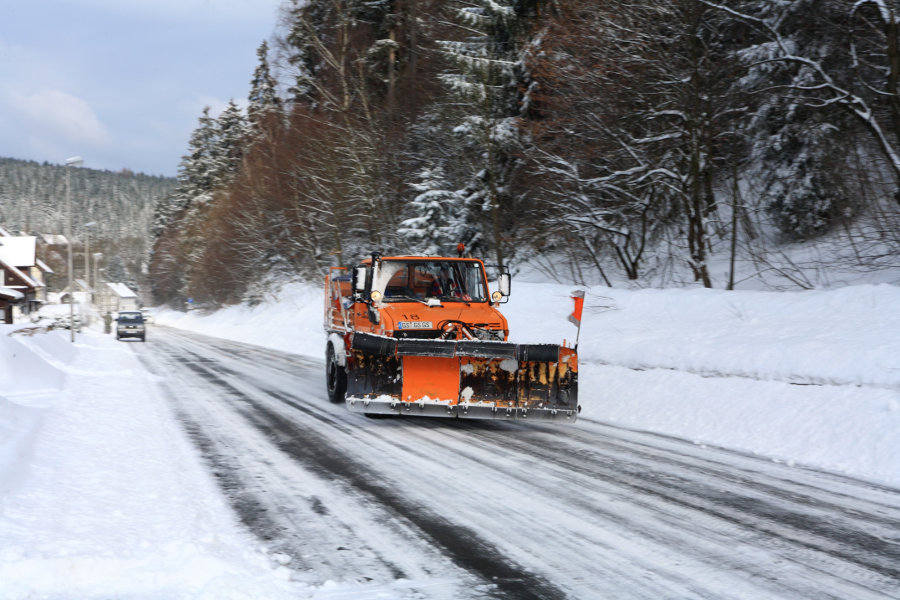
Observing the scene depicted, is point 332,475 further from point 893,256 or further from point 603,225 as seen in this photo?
point 603,225

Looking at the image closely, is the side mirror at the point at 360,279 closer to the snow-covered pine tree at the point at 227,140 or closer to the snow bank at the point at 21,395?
the snow bank at the point at 21,395

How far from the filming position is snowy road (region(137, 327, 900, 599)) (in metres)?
3.88

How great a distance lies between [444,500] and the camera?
5.45 metres

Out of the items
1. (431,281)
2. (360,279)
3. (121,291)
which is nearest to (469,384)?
(431,281)

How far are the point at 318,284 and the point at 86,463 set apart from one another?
32.5m

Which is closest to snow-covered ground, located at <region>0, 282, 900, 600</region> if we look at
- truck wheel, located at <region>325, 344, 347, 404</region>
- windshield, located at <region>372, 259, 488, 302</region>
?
truck wheel, located at <region>325, 344, 347, 404</region>

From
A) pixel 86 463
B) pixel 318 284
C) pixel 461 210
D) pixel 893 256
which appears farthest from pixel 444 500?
pixel 318 284

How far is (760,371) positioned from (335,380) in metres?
6.26

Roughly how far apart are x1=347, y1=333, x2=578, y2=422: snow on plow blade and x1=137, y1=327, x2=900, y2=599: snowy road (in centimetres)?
32

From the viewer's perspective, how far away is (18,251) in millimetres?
74750

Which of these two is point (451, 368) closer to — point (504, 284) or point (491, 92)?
Answer: point (504, 284)

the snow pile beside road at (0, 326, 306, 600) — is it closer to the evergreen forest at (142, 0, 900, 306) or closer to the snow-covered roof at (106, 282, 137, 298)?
the evergreen forest at (142, 0, 900, 306)

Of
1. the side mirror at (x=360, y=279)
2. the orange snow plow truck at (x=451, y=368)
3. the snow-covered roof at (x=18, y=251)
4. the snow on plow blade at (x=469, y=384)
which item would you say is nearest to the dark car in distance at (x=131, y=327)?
the side mirror at (x=360, y=279)

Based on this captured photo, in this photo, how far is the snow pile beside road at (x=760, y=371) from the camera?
24.7 ft
